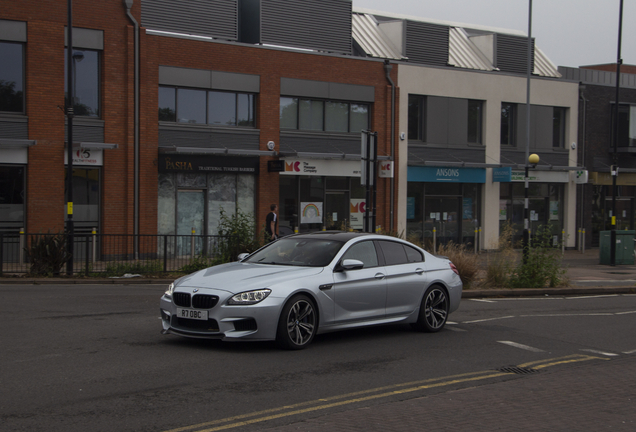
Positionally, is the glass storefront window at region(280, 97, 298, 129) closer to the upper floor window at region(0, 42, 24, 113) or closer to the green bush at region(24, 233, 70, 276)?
the upper floor window at region(0, 42, 24, 113)

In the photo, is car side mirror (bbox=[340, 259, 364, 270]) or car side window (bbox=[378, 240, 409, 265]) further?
car side window (bbox=[378, 240, 409, 265])

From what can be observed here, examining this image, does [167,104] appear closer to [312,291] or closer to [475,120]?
[475,120]

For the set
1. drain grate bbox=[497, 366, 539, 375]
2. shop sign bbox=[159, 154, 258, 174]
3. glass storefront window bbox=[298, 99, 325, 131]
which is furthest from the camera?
glass storefront window bbox=[298, 99, 325, 131]

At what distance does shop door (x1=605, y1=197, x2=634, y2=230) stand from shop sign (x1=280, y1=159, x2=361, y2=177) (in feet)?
47.9

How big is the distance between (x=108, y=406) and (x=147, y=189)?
17900 mm

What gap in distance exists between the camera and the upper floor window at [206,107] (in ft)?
77.9

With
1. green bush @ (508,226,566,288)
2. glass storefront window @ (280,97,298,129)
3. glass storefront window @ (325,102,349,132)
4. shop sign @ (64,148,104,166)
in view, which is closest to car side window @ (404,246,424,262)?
green bush @ (508,226,566,288)

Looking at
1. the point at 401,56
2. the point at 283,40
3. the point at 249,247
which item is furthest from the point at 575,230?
the point at 249,247

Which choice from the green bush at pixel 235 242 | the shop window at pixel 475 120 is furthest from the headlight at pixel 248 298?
the shop window at pixel 475 120

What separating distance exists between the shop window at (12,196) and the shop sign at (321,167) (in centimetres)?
889

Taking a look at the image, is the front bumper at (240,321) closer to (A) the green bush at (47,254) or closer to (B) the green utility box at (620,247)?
(A) the green bush at (47,254)

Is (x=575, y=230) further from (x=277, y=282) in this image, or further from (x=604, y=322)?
(x=277, y=282)

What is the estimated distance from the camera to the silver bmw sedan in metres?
8.05

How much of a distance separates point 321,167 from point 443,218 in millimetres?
6831
